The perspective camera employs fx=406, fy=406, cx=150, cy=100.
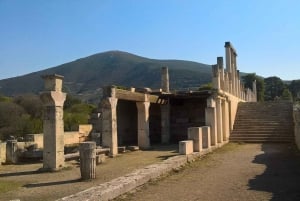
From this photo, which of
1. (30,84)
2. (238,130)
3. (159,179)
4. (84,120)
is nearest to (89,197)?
(159,179)

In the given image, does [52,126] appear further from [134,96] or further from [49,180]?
[134,96]

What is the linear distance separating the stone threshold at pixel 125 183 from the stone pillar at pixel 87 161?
1373 mm

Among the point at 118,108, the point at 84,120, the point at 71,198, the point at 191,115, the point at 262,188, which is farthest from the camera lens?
the point at 84,120

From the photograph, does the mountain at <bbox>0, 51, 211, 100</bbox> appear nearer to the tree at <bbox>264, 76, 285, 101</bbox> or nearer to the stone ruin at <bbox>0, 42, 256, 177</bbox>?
the tree at <bbox>264, 76, 285, 101</bbox>

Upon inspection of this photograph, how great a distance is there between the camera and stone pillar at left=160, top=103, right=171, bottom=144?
2589 centimetres

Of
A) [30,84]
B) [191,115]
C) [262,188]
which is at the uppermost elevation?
[30,84]

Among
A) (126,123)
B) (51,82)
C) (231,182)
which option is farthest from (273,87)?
(231,182)

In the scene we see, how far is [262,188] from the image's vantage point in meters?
9.63

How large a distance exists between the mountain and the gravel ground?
73.9 metres

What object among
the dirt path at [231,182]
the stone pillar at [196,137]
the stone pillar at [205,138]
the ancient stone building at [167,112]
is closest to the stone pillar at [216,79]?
the ancient stone building at [167,112]

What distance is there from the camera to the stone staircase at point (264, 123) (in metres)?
24.2

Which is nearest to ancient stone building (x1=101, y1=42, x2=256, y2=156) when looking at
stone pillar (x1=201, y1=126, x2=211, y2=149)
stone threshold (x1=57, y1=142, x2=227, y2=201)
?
stone pillar (x1=201, y1=126, x2=211, y2=149)

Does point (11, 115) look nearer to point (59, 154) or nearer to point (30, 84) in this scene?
point (59, 154)

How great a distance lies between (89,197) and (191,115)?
1992cm
